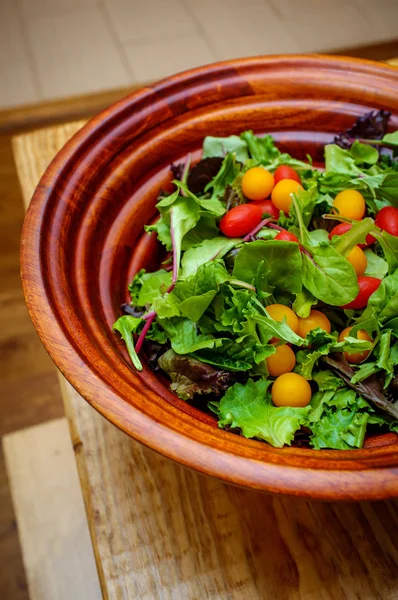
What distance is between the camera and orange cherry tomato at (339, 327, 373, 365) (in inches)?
25.7

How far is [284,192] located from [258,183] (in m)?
0.04

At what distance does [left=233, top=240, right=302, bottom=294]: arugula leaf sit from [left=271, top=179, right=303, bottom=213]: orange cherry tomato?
12cm

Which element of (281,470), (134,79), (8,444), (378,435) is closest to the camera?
(281,470)

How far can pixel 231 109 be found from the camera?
834mm

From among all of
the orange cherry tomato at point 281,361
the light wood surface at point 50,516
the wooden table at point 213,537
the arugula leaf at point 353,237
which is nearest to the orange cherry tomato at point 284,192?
the arugula leaf at point 353,237

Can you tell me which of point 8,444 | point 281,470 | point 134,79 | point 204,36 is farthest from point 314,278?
point 204,36

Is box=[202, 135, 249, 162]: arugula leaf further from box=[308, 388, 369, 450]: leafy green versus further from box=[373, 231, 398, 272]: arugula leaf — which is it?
box=[308, 388, 369, 450]: leafy green

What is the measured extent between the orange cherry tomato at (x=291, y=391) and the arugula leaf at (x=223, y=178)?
29 centimetres

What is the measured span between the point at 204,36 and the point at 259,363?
1742mm

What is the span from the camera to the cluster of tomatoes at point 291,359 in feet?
2.03

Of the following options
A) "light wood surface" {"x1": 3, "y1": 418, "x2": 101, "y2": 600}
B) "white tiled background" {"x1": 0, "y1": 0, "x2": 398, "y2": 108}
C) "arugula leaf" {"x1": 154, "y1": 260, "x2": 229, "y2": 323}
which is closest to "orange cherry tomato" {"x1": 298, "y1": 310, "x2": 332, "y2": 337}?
"arugula leaf" {"x1": 154, "y1": 260, "x2": 229, "y2": 323}

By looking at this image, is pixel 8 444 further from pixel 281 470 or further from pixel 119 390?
pixel 281 470

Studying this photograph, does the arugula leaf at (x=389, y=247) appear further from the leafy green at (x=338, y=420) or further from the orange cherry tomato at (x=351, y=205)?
the leafy green at (x=338, y=420)

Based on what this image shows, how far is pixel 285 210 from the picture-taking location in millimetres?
760
